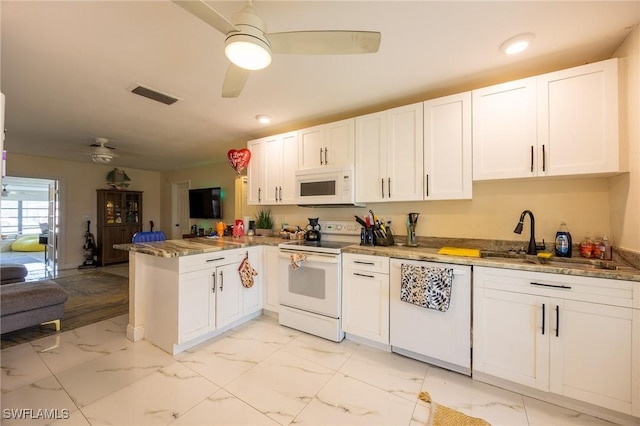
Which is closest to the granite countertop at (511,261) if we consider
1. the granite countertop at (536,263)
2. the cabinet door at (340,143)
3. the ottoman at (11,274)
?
the granite countertop at (536,263)

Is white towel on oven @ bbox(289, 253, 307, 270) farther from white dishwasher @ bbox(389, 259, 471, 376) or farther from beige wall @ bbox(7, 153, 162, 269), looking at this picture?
beige wall @ bbox(7, 153, 162, 269)

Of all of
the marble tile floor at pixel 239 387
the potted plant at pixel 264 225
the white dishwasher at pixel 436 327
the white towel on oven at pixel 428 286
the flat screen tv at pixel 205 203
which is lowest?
the marble tile floor at pixel 239 387

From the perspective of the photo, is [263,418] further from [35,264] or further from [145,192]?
[35,264]

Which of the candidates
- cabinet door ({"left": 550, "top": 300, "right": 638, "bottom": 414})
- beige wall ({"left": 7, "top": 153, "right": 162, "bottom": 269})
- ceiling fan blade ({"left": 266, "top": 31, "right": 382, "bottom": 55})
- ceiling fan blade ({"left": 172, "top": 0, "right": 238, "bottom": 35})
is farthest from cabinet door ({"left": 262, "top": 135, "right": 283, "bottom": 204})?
beige wall ({"left": 7, "top": 153, "right": 162, "bottom": 269})

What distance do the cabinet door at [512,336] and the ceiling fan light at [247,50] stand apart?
210 cm

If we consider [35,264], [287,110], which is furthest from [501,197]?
[35,264]

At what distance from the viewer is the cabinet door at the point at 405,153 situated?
93.7 inches

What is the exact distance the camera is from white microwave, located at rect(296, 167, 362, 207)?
2.69 metres

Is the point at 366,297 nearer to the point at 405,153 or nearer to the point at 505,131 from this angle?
the point at 405,153

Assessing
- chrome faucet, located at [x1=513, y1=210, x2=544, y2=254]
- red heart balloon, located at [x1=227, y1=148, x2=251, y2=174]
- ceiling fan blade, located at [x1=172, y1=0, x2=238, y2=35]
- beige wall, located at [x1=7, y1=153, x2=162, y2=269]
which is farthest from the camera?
beige wall, located at [x1=7, y1=153, x2=162, y2=269]

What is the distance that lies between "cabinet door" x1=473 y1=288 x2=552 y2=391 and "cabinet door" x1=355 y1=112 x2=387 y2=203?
128 cm

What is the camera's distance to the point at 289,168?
127 inches

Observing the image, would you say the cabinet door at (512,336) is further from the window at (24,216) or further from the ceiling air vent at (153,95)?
the window at (24,216)

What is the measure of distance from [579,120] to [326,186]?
2.10m
